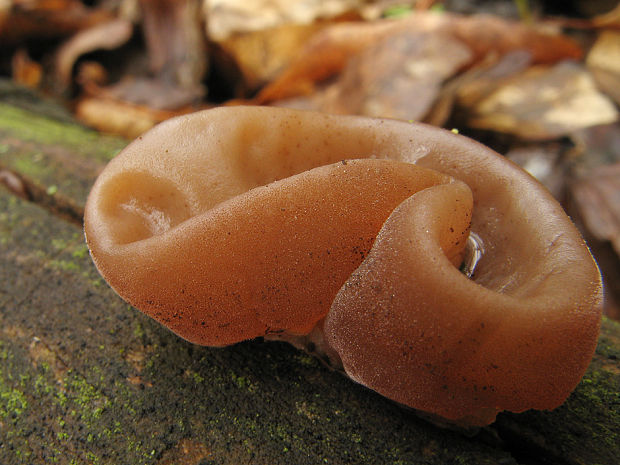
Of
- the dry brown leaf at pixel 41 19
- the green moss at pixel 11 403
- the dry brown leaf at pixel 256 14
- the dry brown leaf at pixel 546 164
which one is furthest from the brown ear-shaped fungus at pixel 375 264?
the dry brown leaf at pixel 41 19

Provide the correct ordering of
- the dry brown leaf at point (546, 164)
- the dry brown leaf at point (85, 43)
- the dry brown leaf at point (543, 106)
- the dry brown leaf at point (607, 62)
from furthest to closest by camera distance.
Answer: the dry brown leaf at point (85, 43), the dry brown leaf at point (607, 62), the dry brown leaf at point (543, 106), the dry brown leaf at point (546, 164)

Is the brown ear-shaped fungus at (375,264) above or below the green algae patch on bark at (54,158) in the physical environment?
above

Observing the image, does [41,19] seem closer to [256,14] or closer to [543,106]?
[256,14]

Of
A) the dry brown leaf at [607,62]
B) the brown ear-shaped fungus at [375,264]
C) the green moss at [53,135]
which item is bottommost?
the dry brown leaf at [607,62]

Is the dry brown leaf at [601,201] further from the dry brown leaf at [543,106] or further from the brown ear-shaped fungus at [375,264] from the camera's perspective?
the brown ear-shaped fungus at [375,264]

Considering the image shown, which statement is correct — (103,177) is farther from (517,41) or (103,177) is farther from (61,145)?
(517,41)

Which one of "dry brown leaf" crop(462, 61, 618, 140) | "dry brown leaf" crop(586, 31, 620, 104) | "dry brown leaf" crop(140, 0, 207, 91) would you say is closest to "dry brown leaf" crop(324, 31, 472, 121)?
"dry brown leaf" crop(462, 61, 618, 140)

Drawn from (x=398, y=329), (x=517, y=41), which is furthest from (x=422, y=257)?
(x=517, y=41)

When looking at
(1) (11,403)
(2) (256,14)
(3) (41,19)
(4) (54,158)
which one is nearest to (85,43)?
(3) (41,19)
